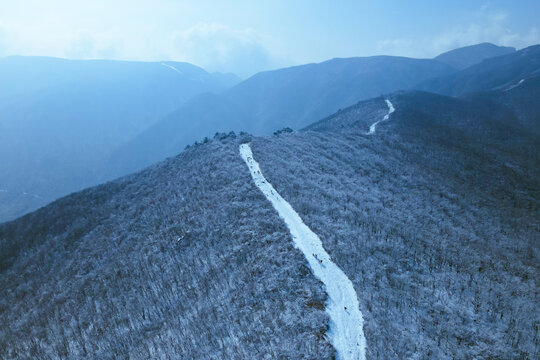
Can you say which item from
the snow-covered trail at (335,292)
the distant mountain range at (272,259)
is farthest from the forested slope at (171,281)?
the snow-covered trail at (335,292)

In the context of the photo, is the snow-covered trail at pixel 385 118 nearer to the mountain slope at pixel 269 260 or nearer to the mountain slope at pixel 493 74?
the mountain slope at pixel 269 260

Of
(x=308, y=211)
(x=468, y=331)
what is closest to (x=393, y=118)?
(x=308, y=211)

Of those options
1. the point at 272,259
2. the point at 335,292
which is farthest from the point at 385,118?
the point at 335,292

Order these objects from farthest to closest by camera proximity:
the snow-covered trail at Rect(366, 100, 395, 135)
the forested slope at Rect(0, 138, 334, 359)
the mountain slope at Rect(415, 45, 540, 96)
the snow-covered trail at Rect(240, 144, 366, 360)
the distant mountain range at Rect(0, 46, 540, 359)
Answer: the mountain slope at Rect(415, 45, 540, 96) → the snow-covered trail at Rect(366, 100, 395, 135) → the forested slope at Rect(0, 138, 334, 359) → the distant mountain range at Rect(0, 46, 540, 359) → the snow-covered trail at Rect(240, 144, 366, 360)

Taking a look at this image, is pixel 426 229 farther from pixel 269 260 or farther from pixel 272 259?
pixel 269 260

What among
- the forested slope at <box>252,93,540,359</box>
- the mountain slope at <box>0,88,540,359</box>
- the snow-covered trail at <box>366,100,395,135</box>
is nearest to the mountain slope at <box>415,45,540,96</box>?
the snow-covered trail at <box>366,100,395,135</box>

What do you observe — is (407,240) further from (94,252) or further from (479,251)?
(94,252)

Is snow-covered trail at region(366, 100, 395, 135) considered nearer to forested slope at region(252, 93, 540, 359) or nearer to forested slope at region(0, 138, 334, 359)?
forested slope at region(252, 93, 540, 359)
